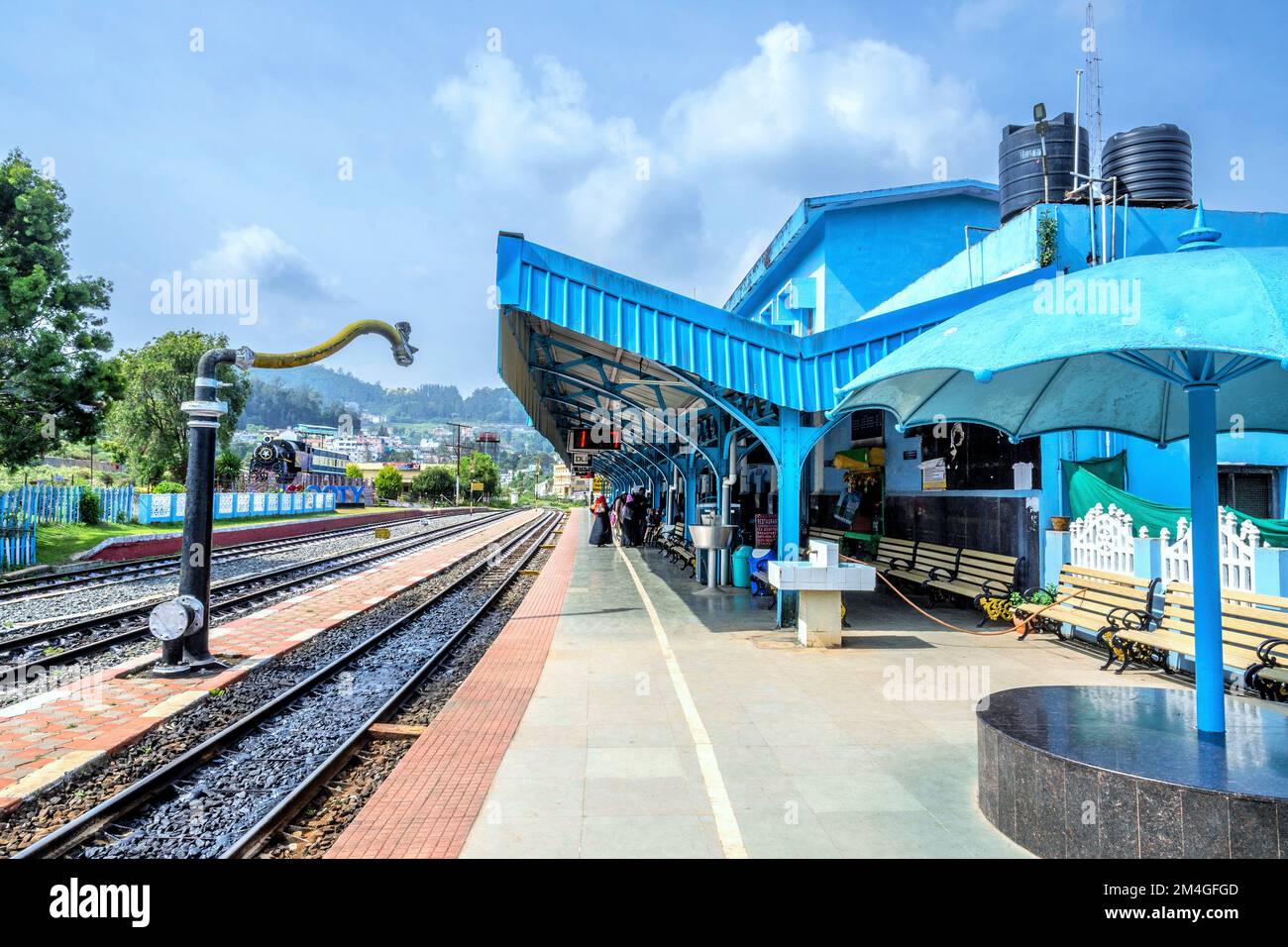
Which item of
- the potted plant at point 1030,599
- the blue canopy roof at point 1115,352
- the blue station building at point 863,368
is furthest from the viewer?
the blue station building at point 863,368

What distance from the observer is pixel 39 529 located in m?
21.0

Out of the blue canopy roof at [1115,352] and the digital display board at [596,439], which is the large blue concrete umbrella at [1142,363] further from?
the digital display board at [596,439]

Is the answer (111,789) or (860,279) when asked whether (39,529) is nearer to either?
(111,789)

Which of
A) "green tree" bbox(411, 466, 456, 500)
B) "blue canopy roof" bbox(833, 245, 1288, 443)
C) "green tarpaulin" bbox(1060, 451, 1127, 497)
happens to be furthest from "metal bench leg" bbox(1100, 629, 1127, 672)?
"green tree" bbox(411, 466, 456, 500)

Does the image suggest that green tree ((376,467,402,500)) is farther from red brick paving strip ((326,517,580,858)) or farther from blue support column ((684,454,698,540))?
red brick paving strip ((326,517,580,858))

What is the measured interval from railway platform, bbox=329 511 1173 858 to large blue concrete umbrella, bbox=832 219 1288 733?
1.76m

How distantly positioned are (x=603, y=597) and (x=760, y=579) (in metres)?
2.76

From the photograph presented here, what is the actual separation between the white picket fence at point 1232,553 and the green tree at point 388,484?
80.2 metres

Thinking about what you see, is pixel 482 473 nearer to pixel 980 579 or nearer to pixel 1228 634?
pixel 980 579

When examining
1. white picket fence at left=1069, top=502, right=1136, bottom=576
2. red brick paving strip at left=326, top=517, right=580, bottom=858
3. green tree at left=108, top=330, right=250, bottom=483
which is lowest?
red brick paving strip at left=326, top=517, right=580, bottom=858

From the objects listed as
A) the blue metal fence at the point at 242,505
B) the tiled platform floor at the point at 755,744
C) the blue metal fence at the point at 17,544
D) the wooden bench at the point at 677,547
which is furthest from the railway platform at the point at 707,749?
the blue metal fence at the point at 242,505

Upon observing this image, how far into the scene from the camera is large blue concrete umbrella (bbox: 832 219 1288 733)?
118 inches

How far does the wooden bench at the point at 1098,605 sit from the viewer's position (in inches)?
302
